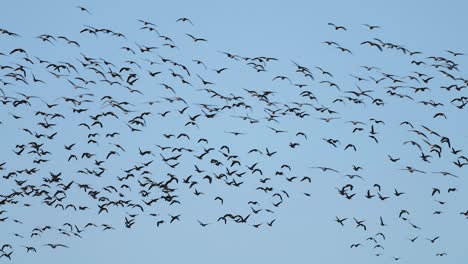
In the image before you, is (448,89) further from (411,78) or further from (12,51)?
(12,51)

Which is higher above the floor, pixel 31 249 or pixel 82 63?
pixel 82 63

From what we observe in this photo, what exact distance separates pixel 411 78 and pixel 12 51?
2338cm

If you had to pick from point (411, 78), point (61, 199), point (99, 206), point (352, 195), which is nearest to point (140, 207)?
point (99, 206)

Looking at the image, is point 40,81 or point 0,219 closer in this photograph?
point 40,81

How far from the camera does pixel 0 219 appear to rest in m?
77.4

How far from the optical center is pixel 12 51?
59.5 meters

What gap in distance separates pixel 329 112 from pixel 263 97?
6.73 metres

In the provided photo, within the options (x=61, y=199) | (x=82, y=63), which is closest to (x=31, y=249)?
(x=61, y=199)

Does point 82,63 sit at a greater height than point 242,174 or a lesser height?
greater

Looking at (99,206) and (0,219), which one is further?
(0,219)

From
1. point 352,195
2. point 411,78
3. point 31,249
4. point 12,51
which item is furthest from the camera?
point 31,249

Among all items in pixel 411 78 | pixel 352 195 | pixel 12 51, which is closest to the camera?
pixel 12 51

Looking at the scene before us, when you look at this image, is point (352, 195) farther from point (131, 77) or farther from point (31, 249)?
point (31, 249)

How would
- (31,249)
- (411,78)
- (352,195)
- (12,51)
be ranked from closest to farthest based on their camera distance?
1. (12,51)
2. (411,78)
3. (352,195)
4. (31,249)
